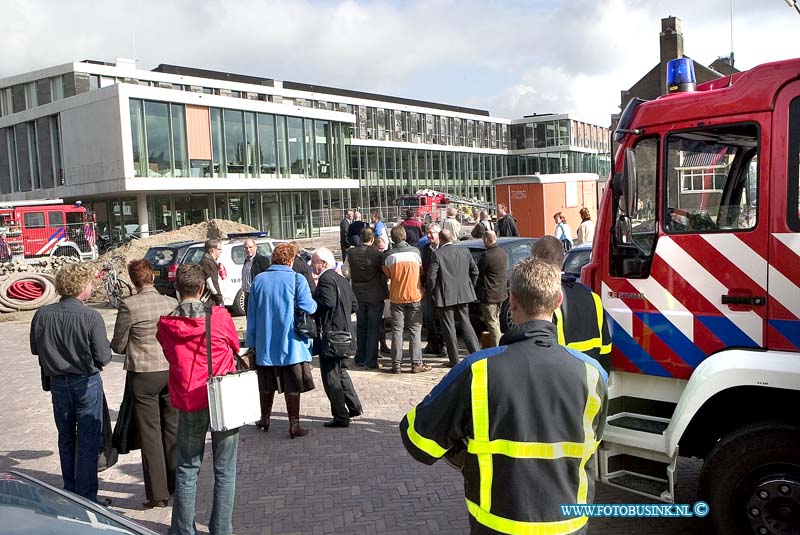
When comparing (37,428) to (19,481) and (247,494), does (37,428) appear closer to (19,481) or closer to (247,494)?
(247,494)

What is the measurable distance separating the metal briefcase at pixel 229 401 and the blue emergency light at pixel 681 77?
3.48 meters

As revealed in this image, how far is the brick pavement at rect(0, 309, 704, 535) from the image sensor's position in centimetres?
487

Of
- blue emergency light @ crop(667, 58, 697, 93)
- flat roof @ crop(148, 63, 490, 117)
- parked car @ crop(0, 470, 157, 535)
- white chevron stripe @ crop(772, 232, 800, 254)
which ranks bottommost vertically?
parked car @ crop(0, 470, 157, 535)

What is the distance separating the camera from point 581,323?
3850 millimetres

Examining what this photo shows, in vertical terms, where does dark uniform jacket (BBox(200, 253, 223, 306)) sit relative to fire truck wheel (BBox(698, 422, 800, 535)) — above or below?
above

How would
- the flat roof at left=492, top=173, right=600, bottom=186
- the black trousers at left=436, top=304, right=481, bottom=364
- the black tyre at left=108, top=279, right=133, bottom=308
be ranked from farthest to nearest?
1. the flat roof at left=492, top=173, right=600, bottom=186
2. the black tyre at left=108, top=279, right=133, bottom=308
3. the black trousers at left=436, top=304, right=481, bottom=364

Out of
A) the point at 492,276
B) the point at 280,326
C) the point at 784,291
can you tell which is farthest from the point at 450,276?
the point at 784,291

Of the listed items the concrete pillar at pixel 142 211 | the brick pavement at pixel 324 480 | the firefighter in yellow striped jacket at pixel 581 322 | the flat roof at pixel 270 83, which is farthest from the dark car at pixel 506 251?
the flat roof at pixel 270 83

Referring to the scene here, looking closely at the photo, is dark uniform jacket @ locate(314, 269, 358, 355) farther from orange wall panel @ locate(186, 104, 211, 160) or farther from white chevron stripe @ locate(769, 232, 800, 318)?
orange wall panel @ locate(186, 104, 211, 160)

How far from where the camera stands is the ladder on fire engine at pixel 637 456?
13.3ft

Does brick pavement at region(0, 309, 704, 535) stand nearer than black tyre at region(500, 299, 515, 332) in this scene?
Yes

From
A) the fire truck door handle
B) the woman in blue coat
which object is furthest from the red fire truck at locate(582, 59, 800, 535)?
the woman in blue coat

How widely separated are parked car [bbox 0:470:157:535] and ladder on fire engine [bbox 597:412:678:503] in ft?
9.04

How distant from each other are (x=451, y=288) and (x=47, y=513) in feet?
22.2
